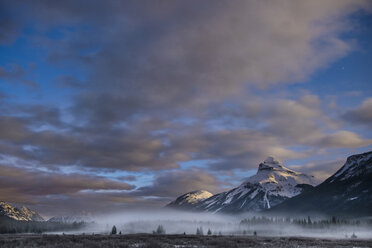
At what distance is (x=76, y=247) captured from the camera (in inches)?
2014

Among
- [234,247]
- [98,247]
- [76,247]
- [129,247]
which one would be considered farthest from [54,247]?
[234,247]

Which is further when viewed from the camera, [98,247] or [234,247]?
[234,247]

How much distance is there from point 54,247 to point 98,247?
24.4ft

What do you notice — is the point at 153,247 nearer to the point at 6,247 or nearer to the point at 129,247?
the point at 129,247

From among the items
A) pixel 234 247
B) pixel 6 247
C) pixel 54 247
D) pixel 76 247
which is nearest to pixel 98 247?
pixel 76 247

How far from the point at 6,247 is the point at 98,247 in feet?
55.0

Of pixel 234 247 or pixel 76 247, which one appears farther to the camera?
pixel 234 247

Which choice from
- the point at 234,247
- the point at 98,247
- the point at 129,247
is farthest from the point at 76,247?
the point at 234,247

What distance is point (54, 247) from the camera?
51.8 m

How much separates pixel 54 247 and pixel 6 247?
9.45 metres

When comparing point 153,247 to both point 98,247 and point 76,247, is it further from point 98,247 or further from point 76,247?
point 76,247

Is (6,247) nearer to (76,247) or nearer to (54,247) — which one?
(54,247)

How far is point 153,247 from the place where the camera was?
5119cm

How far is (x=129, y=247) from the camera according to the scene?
52.6 meters
